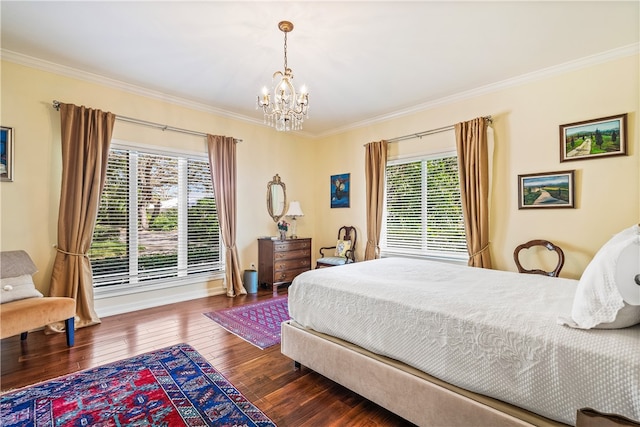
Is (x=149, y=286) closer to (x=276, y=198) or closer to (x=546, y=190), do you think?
(x=276, y=198)

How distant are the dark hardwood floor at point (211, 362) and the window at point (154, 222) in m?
0.62

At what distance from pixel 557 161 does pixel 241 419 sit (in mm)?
3868

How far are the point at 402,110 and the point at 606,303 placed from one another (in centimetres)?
385

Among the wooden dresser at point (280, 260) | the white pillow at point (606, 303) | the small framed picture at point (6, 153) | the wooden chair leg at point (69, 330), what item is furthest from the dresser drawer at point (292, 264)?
the white pillow at point (606, 303)

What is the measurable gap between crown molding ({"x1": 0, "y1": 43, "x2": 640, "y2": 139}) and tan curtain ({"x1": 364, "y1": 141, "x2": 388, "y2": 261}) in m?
0.56

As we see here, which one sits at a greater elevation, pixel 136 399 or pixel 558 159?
pixel 558 159

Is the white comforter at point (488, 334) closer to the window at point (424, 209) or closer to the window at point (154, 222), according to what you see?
the window at point (424, 209)

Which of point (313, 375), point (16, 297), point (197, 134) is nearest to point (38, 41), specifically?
point (197, 134)

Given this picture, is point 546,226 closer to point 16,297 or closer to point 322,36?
point 322,36

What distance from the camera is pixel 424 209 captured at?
171 inches

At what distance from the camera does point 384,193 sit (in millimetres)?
4703

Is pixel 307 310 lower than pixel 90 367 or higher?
higher

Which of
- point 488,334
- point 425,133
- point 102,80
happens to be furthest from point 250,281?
point 488,334

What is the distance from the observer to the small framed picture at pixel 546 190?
3.12 metres
